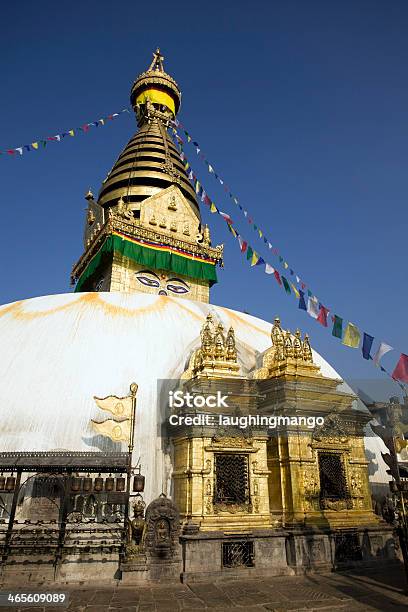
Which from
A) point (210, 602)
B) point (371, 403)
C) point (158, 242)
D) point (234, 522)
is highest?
point (158, 242)

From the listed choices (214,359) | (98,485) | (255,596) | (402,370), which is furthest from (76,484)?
(402,370)

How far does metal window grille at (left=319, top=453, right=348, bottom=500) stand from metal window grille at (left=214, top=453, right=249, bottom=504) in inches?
93.5

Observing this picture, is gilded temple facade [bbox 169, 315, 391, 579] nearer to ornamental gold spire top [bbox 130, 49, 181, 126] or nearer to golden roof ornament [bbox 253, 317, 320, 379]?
golden roof ornament [bbox 253, 317, 320, 379]

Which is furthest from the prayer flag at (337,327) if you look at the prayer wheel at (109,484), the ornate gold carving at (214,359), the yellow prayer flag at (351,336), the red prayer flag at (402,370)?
the prayer wheel at (109,484)

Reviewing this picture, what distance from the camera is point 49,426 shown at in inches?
477

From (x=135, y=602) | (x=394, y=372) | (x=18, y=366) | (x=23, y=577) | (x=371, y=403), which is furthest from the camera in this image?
(x=371, y=403)

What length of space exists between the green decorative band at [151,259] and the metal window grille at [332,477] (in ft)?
48.9

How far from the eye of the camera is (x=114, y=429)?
11836 mm

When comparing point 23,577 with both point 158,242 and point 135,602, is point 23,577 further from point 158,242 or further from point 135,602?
point 158,242

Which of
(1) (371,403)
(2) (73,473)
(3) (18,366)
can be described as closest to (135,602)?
(2) (73,473)

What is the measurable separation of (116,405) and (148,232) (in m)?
14.6

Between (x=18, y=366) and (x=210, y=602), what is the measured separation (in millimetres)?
9288

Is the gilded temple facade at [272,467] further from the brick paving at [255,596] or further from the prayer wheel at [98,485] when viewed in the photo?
the prayer wheel at [98,485]

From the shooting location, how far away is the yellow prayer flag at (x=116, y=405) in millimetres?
11872
